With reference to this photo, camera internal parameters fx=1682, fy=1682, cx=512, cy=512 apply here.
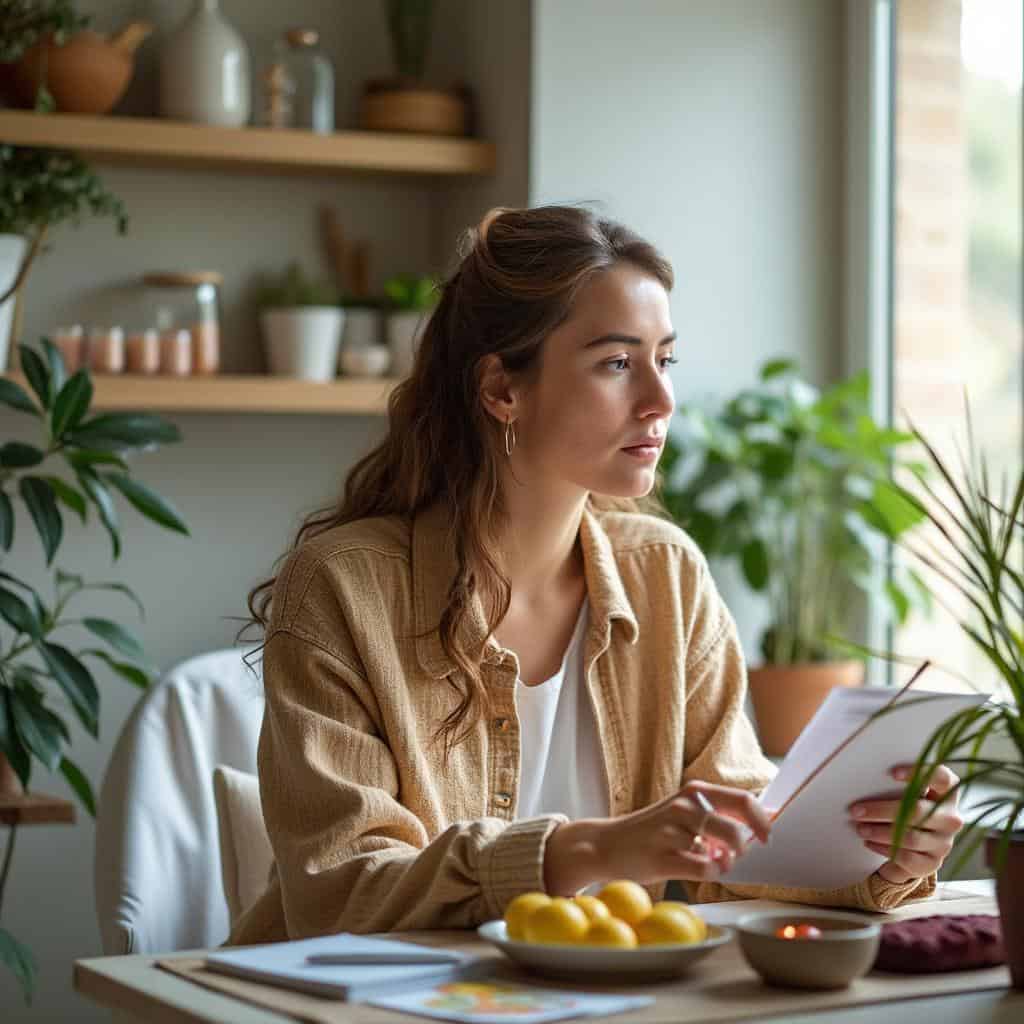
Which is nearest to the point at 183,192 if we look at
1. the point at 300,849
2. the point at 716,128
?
the point at 716,128

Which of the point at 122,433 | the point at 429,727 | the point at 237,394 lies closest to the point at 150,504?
the point at 122,433

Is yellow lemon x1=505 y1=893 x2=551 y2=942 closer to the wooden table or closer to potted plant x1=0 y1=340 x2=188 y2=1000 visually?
the wooden table

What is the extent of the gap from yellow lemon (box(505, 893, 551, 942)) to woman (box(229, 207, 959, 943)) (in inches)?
12.7

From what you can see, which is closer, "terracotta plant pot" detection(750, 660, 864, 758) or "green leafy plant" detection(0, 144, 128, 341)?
"green leafy plant" detection(0, 144, 128, 341)

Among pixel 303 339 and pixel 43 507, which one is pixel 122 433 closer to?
pixel 43 507

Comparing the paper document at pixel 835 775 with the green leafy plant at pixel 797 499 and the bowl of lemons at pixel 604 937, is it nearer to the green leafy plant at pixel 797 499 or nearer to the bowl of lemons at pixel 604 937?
the bowl of lemons at pixel 604 937

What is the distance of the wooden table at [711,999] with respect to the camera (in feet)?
3.97

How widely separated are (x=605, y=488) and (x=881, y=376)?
62.7 inches

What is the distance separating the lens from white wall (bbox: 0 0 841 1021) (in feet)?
10.2

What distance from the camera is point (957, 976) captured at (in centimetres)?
137

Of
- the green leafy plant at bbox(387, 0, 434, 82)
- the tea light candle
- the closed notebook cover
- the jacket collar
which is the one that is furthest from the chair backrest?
the green leafy plant at bbox(387, 0, 434, 82)

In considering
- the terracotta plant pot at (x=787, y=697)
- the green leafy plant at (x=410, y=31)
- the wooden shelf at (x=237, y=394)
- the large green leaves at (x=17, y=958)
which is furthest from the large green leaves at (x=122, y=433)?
the terracotta plant pot at (x=787, y=697)

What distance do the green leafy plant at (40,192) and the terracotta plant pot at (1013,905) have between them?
2024 mm

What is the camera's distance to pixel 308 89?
124 inches
